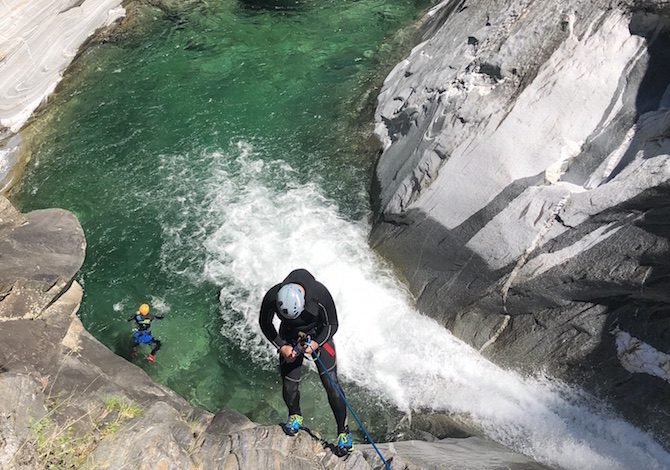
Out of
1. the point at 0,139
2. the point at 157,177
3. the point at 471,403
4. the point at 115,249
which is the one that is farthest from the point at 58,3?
the point at 471,403

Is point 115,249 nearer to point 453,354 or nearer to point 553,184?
point 453,354

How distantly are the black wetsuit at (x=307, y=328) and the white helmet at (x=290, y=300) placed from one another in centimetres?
16

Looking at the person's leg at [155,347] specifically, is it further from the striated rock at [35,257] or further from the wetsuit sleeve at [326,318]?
the wetsuit sleeve at [326,318]

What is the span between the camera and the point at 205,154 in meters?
14.1

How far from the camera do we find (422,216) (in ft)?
35.6

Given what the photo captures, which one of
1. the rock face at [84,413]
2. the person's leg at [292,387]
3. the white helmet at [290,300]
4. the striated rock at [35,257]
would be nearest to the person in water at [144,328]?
the rock face at [84,413]

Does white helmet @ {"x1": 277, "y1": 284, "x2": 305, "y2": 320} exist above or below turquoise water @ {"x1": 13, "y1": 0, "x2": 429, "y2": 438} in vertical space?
above

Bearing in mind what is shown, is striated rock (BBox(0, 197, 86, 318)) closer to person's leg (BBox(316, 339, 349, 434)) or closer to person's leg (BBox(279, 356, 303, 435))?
person's leg (BBox(279, 356, 303, 435))

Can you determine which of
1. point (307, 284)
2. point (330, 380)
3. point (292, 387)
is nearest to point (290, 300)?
point (307, 284)

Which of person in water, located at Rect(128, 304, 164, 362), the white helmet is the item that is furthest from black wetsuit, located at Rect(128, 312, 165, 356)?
the white helmet

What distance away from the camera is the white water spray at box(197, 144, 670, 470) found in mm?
8297

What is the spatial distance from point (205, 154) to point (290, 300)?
9.19 meters

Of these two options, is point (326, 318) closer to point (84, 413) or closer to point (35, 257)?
point (84, 413)

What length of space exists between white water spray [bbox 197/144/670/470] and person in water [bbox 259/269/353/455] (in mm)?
2975
